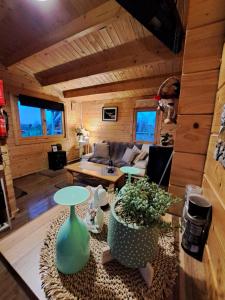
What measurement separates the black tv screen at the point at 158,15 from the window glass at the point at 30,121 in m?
3.31

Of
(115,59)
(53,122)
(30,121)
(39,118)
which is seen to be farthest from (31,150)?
(115,59)

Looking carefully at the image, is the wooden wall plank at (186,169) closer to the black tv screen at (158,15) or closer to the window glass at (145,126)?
the black tv screen at (158,15)

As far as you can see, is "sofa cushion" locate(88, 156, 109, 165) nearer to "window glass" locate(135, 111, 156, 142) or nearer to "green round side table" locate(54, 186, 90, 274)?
"window glass" locate(135, 111, 156, 142)

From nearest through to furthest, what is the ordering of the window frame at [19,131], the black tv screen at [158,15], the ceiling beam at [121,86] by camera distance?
the black tv screen at [158,15] → the ceiling beam at [121,86] → the window frame at [19,131]

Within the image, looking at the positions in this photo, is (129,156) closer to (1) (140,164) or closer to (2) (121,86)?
(1) (140,164)

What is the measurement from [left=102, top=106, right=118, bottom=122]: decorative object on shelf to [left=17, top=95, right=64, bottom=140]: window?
1377mm

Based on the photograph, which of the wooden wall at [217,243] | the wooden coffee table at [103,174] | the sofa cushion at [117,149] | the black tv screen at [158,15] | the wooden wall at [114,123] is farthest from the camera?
the wooden wall at [114,123]

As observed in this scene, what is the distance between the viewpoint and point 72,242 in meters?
0.51

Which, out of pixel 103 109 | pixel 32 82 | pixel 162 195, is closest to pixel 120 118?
pixel 103 109

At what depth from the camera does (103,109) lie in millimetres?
4762

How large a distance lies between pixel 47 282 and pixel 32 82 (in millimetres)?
4137

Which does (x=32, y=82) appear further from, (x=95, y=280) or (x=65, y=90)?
(x=95, y=280)

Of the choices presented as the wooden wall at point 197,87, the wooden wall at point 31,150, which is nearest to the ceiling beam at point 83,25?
the wooden wall at point 197,87

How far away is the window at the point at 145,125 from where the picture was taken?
13.3 ft
